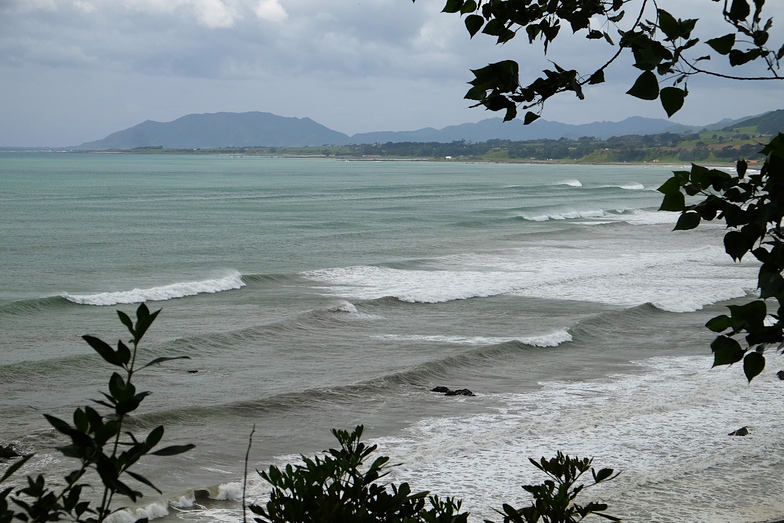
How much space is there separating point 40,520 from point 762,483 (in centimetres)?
851

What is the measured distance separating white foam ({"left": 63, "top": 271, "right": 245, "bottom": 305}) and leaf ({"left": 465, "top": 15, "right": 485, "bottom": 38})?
63.0 feet

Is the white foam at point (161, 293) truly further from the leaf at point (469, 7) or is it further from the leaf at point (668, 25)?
the leaf at point (668, 25)

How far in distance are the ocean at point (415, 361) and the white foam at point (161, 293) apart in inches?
3.3

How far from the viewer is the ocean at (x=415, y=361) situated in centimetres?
918

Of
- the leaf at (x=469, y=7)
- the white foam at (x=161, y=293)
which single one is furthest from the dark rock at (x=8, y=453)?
the white foam at (x=161, y=293)

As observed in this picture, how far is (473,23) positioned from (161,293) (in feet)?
68.6

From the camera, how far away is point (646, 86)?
1.86m

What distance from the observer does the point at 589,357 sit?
15.6 meters

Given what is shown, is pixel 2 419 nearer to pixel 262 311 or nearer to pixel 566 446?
pixel 566 446

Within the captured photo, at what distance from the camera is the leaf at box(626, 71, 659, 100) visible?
1856 mm

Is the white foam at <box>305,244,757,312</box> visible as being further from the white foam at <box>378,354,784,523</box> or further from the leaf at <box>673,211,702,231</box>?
the leaf at <box>673,211,702,231</box>

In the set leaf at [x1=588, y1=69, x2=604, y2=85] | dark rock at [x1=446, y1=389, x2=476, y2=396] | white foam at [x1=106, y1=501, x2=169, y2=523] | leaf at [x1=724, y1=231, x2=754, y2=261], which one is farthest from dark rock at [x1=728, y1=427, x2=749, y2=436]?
leaf at [x1=724, y1=231, x2=754, y2=261]

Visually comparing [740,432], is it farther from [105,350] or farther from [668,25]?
[105,350]

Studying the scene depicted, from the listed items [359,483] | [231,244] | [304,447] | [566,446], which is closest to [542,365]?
[566,446]
